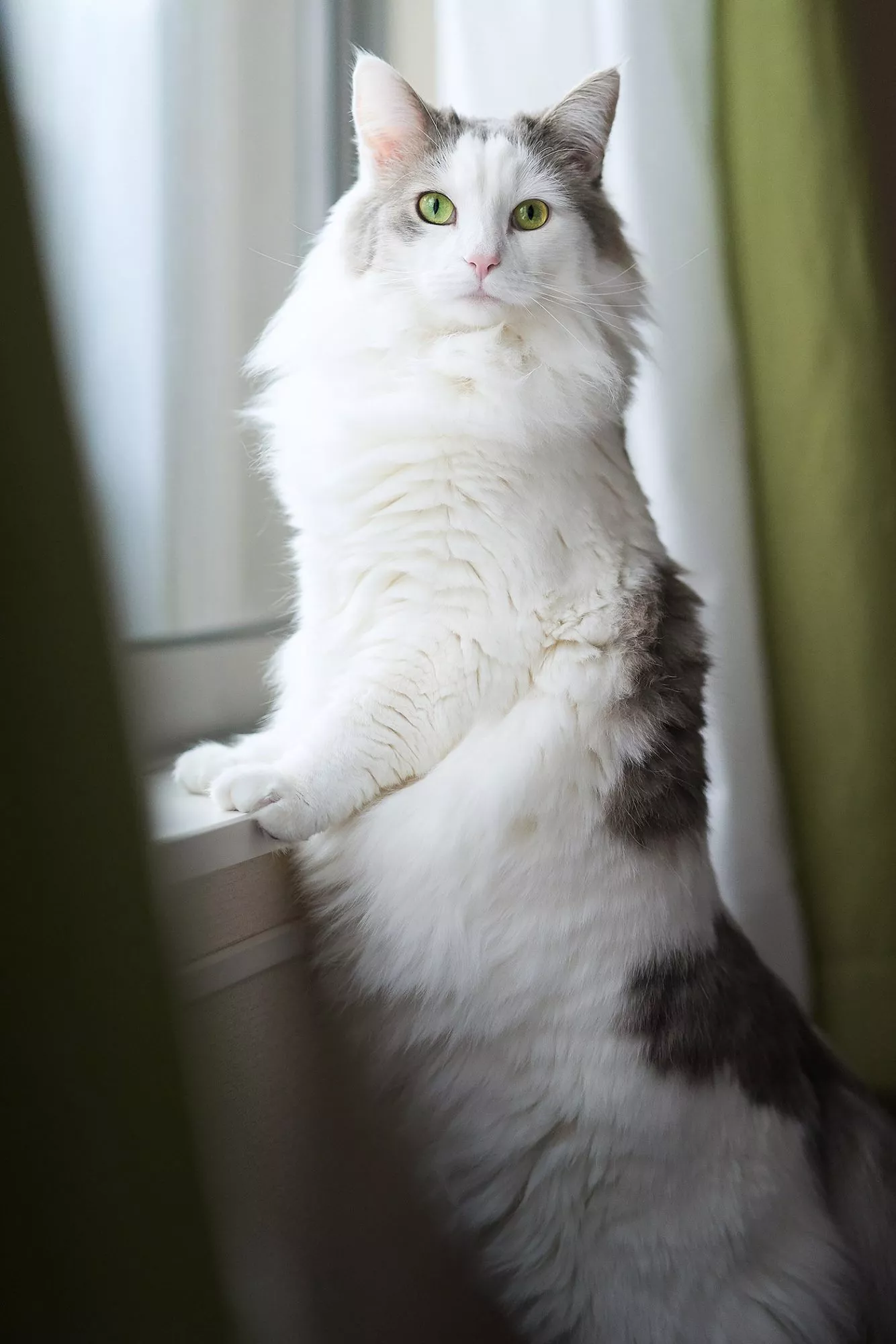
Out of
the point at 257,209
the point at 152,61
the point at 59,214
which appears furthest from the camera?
the point at 257,209

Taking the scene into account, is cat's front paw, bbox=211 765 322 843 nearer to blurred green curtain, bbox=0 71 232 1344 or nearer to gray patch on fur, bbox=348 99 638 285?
blurred green curtain, bbox=0 71 232 1344

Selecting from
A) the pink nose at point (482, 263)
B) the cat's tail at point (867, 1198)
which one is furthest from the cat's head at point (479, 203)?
the cat's tail at point (867, 1198)

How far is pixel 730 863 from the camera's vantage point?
1652 millimetres

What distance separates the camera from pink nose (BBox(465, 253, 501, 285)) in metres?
1.01

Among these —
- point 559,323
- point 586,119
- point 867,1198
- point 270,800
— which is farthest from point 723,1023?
point 586,119

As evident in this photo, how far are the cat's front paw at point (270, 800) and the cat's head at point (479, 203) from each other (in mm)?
545

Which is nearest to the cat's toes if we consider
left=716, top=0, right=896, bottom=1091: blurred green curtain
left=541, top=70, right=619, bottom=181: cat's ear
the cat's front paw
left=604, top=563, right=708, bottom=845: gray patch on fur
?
the cat's front paw

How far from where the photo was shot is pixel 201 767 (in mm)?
1116

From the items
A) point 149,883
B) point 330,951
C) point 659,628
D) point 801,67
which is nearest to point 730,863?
point 659,628

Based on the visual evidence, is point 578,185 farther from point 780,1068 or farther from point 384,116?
point 780,1068

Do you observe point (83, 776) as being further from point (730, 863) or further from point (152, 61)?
point (730, 863)

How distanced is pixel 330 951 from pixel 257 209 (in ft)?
3.37

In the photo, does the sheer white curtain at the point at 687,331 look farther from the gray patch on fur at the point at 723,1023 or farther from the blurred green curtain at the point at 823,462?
the gray patch on fur at the point at 723,1023

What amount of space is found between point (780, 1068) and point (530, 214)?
1.03m
